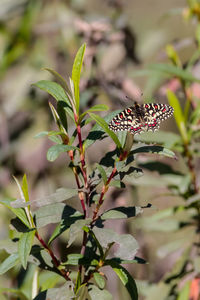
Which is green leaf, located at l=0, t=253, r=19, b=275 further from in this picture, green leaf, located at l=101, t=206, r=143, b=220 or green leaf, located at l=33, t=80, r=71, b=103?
green leaf, located at l=33, t=80, r=71, b=103

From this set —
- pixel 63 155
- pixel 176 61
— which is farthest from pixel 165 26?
pixel 176 61

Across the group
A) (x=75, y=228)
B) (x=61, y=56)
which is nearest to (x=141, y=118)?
(x=75, y=228)

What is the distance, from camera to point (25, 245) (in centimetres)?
64

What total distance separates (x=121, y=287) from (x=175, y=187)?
63cm

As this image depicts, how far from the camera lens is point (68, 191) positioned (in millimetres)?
672

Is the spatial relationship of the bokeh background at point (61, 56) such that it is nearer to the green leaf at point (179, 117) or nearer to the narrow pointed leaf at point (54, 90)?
the green leaf at point (179, 117)

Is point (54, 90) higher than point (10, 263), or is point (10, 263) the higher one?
point (54, 90)

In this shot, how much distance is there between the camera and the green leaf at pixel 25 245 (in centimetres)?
62

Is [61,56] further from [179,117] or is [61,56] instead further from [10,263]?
[10,263]

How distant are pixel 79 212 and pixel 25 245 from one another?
0.37 ft

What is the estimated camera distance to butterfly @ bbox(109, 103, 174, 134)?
72cm

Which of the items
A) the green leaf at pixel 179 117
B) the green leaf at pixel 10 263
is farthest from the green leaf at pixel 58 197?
the green leaf at pixel 179 117

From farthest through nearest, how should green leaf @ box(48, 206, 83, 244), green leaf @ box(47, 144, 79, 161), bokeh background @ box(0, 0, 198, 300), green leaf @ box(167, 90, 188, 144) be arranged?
bokeh background @ box(0, 0, 198, 300) → green leaf @ box(167, 90, 188, 144) → green leaf @ box(48, 206, 83, 244) → green leaf @ box(47, 144, 79, 161)

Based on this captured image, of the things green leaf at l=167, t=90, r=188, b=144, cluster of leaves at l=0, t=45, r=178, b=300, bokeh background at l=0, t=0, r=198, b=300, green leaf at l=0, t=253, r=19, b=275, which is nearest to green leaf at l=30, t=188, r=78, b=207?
cluster of leaves at l=0, t=45, r=178, b=300
